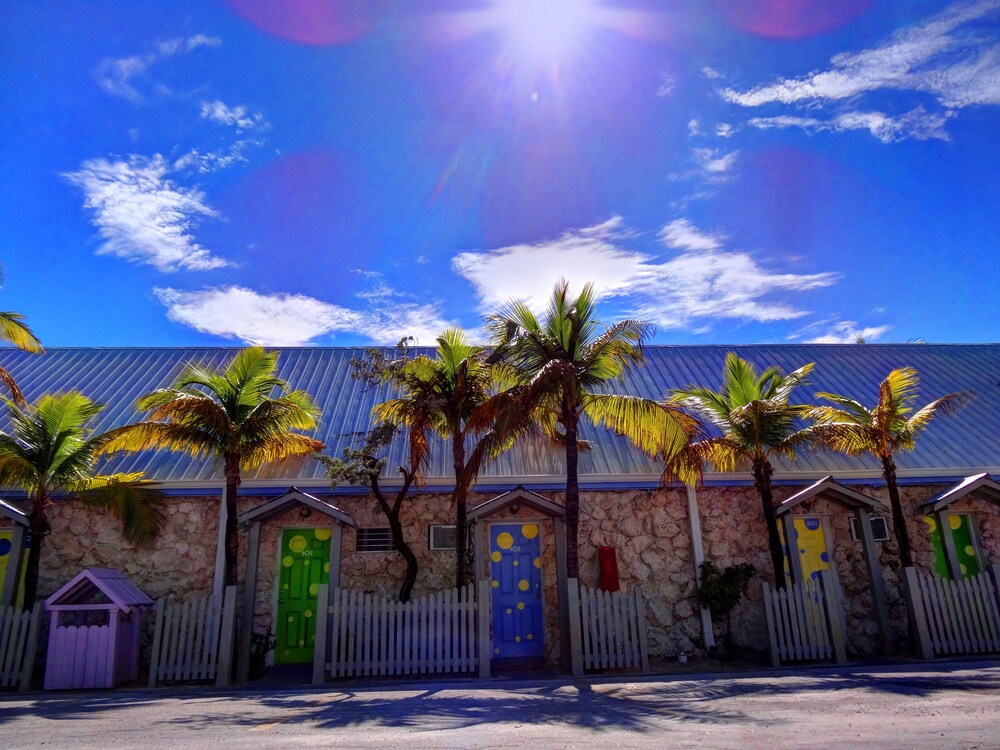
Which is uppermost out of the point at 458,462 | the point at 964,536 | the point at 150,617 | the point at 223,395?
the point at 223,395

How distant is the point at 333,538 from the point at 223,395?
3.11 metres

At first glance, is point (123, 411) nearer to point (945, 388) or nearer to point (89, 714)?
point (89, 714)

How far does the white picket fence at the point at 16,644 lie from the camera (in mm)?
10023

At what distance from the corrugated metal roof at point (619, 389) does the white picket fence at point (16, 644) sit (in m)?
3.00

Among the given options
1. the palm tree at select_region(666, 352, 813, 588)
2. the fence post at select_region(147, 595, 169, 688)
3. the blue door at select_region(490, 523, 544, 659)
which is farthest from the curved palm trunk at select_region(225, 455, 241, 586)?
the palm tree at select_region(666, 352, 813, 588)

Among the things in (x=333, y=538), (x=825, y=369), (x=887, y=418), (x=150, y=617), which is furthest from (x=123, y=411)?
(x=825, y=369)

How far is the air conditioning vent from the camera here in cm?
1293

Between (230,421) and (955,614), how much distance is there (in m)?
12.4

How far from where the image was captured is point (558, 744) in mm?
5652

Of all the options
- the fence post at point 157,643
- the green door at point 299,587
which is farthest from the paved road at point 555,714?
the green door at point 299,587

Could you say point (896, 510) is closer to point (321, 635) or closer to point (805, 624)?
point (805, 624)

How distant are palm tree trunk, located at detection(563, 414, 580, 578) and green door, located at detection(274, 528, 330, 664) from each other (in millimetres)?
4465

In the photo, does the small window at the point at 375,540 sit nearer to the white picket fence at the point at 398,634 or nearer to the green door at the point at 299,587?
the green door at the point at 299,587


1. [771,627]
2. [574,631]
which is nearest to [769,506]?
[771,627]
